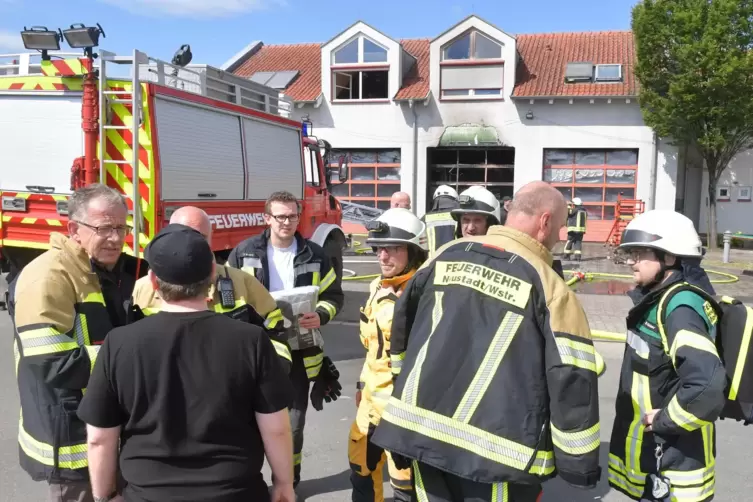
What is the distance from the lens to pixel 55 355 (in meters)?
2.27

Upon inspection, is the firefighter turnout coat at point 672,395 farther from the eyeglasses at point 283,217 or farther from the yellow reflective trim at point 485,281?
the eyeglasses at point 283,217

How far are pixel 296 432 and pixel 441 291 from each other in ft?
5.48

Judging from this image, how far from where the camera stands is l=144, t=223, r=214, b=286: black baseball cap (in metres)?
1.89

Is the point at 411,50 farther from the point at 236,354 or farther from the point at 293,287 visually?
the point at 236,354

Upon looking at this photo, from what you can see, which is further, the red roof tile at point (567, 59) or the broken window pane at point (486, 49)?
the broken window pane at point (486, 49)

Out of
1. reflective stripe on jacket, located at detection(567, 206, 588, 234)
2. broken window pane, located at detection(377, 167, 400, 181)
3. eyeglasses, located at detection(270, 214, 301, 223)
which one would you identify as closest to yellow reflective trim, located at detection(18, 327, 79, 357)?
eyeglasses, located at detection(270, 214, 301, 223)

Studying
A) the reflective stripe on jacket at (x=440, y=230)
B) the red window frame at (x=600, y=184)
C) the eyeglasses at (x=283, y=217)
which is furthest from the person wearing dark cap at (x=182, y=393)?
the red window frame at (x=600, y=184)

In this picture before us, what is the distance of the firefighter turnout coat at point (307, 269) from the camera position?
362 centimetres

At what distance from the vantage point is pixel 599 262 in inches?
606

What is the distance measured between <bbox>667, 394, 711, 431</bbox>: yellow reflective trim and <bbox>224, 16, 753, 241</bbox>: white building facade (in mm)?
18284

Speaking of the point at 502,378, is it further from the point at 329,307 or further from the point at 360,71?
the point at 360,71

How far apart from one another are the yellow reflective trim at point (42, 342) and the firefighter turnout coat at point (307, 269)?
55.1 inches

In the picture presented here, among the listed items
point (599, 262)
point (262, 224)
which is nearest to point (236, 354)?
point (262, 224)

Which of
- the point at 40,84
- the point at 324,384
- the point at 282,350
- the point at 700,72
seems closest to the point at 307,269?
the point at 324,384
